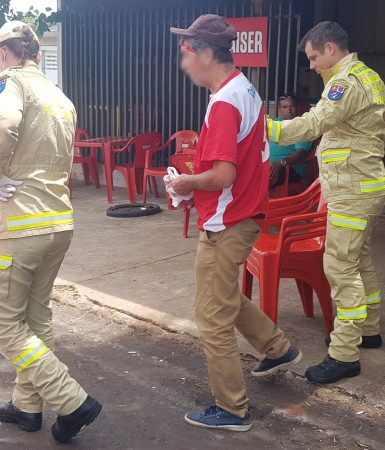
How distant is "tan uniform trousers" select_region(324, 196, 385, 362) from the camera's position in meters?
3.68

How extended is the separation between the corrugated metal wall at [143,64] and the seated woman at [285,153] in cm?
95

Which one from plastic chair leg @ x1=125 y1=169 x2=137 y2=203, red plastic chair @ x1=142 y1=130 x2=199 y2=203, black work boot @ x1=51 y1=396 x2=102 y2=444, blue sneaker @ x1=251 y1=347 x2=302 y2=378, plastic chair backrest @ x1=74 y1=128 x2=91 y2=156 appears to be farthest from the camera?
plastic chair backrest @ x1=74 y1=128 x2=91 y2=156

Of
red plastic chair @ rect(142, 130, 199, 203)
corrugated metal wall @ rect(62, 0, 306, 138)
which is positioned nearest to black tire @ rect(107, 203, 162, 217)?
red plastic chair @ rect(142, 130, 199, 203)

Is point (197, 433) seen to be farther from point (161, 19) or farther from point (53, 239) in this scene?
point (161, 19)

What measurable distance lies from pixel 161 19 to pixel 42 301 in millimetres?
6430

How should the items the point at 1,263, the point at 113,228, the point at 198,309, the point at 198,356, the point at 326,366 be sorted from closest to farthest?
the point at 1,263 → the point at 198,309 → the point at 326,366 → the point at 198,356 → the point at 113,228

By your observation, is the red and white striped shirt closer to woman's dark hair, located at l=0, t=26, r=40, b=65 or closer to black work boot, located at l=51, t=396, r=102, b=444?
woman's dark hair, located at l=0, t=26, r=40, b=65

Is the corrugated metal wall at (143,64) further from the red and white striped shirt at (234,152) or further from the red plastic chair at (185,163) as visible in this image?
the red and white striped shirt at (234,152)

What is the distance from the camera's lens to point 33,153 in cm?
300

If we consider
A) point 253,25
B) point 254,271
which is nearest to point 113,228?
point 253,25

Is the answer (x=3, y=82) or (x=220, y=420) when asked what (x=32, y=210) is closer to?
(x=3, y=82)

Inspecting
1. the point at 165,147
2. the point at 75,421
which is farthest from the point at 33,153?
the point at 165,147

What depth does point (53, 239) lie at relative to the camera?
3084mm

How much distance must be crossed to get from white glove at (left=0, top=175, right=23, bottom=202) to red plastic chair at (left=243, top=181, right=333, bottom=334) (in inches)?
63.2
